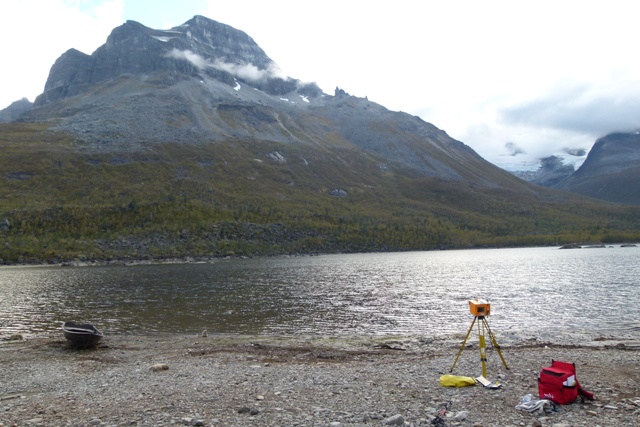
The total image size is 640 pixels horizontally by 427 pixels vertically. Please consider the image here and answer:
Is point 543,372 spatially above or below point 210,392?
above

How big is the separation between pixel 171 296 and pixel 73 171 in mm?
165296

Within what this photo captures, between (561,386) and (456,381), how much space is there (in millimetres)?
4046

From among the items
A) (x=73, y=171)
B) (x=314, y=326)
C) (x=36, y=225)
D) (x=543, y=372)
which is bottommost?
(x=314, y=326)

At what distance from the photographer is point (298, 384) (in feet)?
61.7

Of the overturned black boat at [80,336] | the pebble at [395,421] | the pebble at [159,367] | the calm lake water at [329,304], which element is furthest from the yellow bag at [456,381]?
the overturned black boat at [80,336]

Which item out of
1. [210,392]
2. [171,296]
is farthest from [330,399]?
[171,296]

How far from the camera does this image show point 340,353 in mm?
26812

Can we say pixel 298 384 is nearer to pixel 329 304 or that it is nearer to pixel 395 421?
pixel 395 421

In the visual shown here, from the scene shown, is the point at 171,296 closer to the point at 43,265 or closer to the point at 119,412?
the point at 119,412

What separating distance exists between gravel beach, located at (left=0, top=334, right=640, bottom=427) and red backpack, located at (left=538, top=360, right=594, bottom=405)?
0.30 meters

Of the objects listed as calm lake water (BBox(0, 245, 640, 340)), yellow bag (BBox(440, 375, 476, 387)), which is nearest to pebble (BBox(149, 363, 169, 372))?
yellow bag (BBox(440, 375, 476, 387))

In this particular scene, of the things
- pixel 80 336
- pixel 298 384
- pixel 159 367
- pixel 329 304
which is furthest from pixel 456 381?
pixel 329 304

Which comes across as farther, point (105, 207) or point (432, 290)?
point (105, 207)

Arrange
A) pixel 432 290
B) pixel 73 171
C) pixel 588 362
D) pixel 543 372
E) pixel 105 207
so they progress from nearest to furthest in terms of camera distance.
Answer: pixel 543 372 → pixel 588 362 → pixel 432 290 → pixel 105 207 → pixel 73 171
